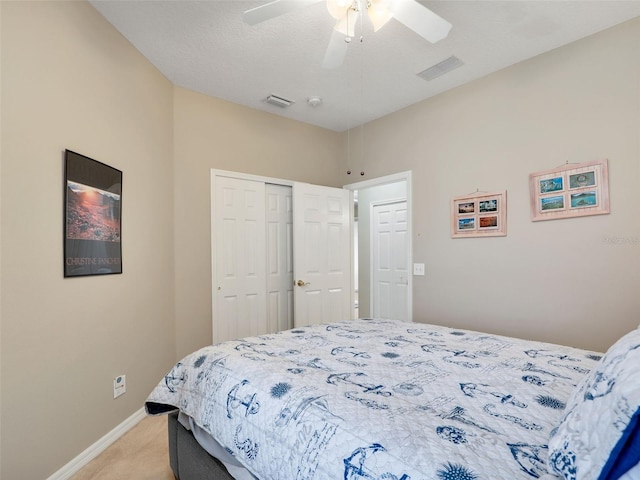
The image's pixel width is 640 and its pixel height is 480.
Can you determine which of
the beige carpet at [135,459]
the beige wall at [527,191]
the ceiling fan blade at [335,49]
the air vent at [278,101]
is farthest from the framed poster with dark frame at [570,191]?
the beige carpet at [135,459]

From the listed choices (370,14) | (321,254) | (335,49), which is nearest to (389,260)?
(321,254)

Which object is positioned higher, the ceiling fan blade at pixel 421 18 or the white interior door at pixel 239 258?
the ceiling fan blade at pixel 421 18

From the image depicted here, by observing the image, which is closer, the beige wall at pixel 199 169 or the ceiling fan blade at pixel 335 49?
the ceiling fan blade at pixel 335 49

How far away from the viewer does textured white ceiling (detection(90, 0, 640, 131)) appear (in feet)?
7.25

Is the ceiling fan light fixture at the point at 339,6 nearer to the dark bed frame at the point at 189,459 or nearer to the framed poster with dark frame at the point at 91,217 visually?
the framed poster with dark frame at the point at 91,217

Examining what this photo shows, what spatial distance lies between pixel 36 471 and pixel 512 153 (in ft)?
12.1

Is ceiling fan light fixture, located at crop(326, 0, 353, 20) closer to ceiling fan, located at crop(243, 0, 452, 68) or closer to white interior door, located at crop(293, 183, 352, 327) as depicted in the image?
ceiling fan, located at crop(243, 0, 452, 68)

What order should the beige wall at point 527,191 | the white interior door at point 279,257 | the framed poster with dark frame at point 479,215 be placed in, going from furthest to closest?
1. the white interior door at point 279,257
2. the framed poster with dark frame at point 479,215
3. the beige wall at point 527,191

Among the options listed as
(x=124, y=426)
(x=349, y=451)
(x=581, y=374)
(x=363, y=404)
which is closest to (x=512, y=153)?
(x=581, y=374)

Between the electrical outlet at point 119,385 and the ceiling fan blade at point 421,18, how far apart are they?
9.33 ft

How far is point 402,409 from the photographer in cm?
112

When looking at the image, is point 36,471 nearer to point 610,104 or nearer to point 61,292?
point 61,292

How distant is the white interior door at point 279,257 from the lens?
3.87 metres

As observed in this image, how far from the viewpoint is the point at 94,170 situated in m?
2.18
